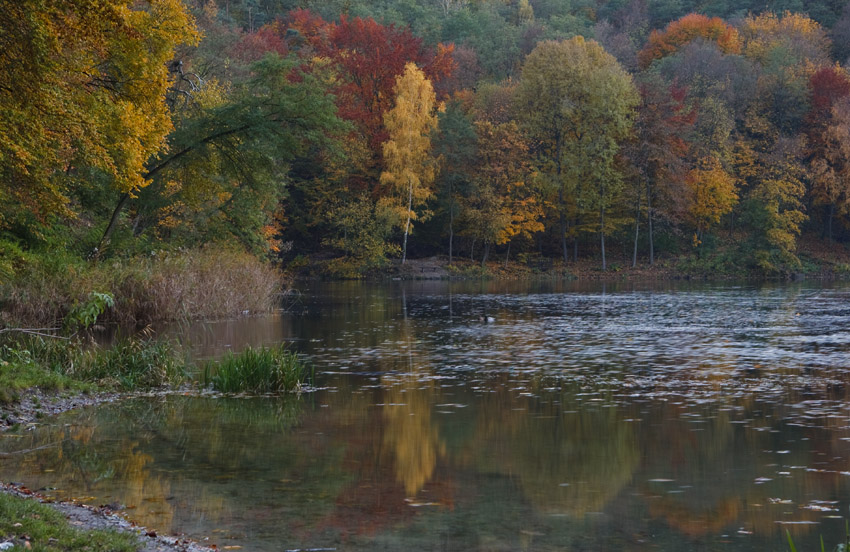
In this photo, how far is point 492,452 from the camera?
11453mm

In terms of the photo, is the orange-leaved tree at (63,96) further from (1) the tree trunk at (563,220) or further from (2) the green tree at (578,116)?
(1) the tree trunk at (563,220)

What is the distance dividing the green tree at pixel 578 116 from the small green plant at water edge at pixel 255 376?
51.5m

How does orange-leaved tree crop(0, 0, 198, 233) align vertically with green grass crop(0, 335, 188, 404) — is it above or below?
above

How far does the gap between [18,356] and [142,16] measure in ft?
40.0

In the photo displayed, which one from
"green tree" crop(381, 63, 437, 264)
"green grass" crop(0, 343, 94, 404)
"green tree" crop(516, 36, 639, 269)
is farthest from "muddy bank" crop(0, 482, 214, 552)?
A: "green tree" crop(516, 36, 639, 269)

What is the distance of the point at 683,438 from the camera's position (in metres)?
11.9

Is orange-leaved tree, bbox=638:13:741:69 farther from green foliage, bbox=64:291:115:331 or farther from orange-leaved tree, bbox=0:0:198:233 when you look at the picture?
green foliage, bbox=64:291:115:331

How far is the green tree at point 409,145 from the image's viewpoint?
6350cm

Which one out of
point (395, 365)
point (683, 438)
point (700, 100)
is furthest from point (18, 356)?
point (700, 100)

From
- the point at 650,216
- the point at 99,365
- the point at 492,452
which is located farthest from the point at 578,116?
the point at 492,452

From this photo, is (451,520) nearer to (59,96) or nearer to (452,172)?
(59,96)

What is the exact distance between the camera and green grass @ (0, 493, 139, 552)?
6.38 m

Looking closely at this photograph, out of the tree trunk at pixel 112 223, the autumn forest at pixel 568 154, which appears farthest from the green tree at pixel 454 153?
the tree trunk at pixel 112 223

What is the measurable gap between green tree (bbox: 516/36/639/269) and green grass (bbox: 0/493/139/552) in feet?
198
